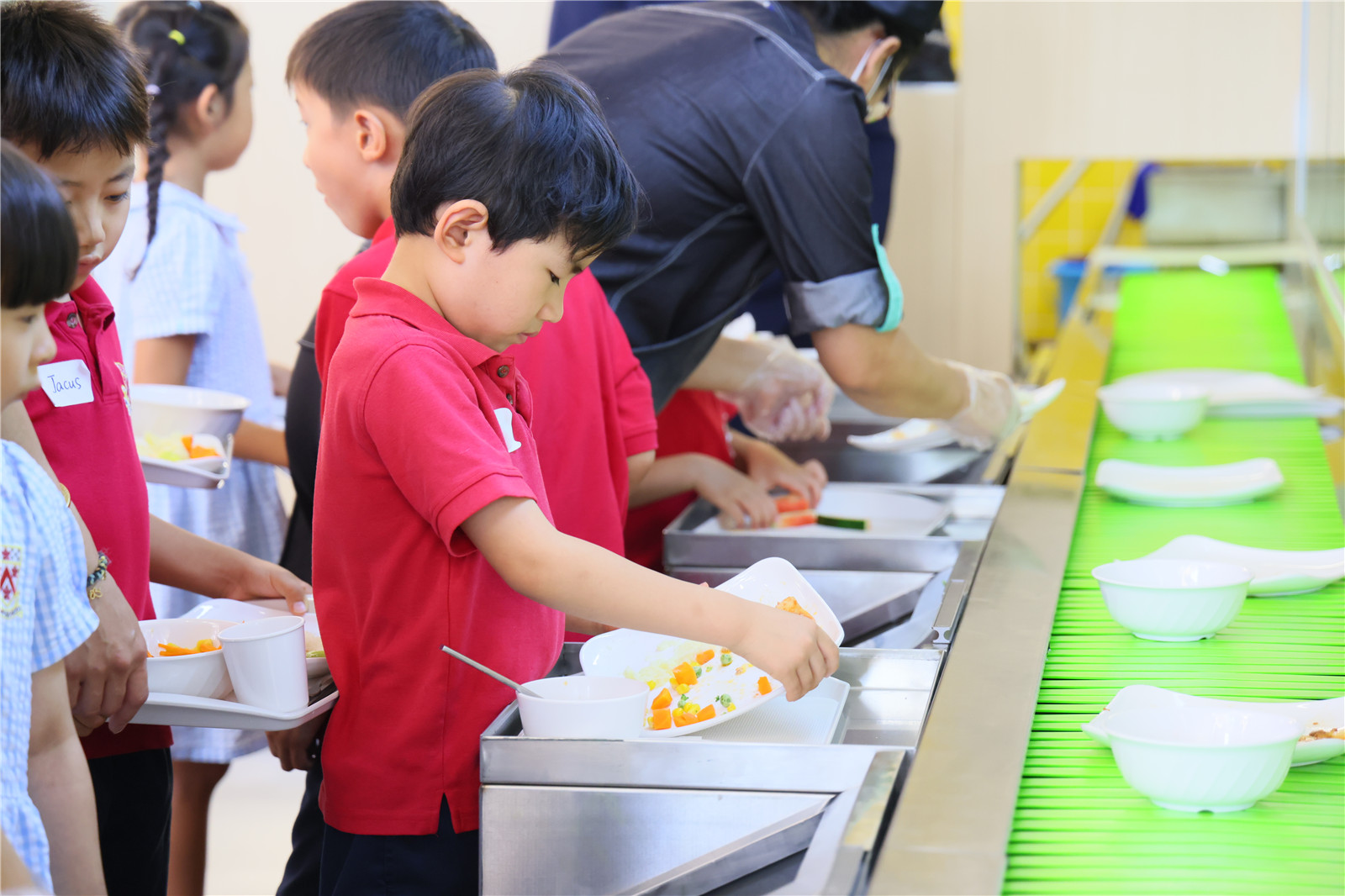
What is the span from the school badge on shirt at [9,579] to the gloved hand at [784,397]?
136 cm

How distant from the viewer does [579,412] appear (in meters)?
1.37

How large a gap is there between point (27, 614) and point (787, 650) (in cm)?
51

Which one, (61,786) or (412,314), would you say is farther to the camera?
(412,314)

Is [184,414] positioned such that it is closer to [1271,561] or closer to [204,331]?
[204,331]

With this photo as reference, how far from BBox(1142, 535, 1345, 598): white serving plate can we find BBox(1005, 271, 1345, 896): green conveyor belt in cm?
2

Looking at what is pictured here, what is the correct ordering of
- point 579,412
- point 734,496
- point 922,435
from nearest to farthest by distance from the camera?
point 579,412 → point 734,496 → point 922,435

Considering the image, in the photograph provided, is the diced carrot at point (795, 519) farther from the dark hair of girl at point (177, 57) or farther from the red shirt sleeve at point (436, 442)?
the dark hair of girl at point (177, 57)

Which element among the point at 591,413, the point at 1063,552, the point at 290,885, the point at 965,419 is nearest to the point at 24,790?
the point at 290,885

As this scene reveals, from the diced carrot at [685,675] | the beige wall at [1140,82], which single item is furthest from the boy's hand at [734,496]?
the beige wall at [1140,82]

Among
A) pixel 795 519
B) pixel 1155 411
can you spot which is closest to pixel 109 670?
pixel 795 519

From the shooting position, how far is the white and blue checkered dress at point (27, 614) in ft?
2.62

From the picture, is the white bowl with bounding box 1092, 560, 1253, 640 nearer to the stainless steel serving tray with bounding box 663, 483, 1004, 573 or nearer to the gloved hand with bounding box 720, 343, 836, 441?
the stainless steel serving tray with bounding box 663, 483, 1004, 573

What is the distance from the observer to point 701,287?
171 cm

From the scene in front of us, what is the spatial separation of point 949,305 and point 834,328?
207 cm
